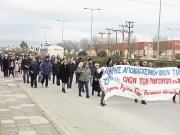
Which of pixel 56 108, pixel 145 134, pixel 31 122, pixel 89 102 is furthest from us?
pixel 89 102

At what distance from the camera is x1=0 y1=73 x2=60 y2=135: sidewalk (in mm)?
7937

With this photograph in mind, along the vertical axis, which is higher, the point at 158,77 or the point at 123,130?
the point at 158,77

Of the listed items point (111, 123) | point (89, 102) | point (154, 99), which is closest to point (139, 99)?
point (154, 99)

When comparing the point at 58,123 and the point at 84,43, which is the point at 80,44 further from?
the point at 58,123

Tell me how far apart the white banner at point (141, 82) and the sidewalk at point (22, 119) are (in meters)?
3.47

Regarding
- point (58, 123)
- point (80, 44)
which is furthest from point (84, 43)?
Answer: point (58, 123)

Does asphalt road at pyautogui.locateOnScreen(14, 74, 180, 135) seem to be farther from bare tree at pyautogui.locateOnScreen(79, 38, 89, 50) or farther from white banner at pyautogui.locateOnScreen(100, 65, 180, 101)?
bare tree at pyautogui.locateOnScreen(79, 38, 89, 50)

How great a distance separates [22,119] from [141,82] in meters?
6.27

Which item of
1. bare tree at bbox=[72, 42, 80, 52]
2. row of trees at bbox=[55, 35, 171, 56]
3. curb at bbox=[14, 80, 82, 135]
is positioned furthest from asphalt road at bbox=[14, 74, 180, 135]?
bare tree at bbox=[72, 42, 80, 52]

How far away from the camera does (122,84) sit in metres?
13.7

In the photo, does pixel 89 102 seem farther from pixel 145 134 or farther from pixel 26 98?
pixel 145 134

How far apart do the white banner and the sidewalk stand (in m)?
3.47

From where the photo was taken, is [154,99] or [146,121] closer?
[146,121]

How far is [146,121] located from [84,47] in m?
89.6
